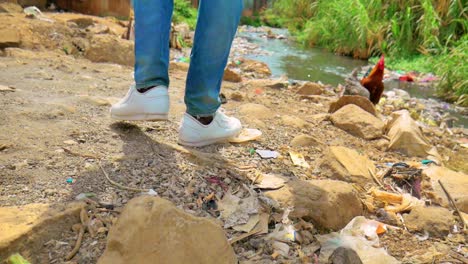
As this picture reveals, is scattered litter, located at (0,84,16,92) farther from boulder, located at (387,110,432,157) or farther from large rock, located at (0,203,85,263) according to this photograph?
boulder, located at (387,110,432,157)

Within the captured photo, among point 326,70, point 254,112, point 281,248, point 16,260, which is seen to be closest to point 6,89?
point 254,112

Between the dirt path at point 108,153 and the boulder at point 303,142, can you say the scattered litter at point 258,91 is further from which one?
the boulder at point 303,142

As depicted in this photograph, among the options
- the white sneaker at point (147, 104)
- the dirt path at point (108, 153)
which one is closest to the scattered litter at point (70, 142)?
the dirt path at point (108, 153)

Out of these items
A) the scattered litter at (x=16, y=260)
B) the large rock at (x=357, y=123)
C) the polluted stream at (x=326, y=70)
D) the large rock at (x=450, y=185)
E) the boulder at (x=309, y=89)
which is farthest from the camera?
the polluted stream at (x=326, y=70)

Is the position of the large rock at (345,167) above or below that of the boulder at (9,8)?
above

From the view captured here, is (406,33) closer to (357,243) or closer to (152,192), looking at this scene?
(357,243)

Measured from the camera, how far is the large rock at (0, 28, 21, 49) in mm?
3626

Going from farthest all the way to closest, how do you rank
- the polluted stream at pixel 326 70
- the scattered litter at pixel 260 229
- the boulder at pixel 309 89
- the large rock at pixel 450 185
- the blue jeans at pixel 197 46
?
the polluted stream at pixel 326 70, the boulder at pixel 309 89, the large rock at pixel 450 185, the blue jeans at pixel 197 46, the scattered litter at pixel 260 229

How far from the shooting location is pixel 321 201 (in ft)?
4.74

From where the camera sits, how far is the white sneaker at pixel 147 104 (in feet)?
5.20

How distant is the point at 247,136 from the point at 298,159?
239mm

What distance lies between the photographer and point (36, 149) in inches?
58.9

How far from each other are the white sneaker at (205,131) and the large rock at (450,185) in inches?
34.9

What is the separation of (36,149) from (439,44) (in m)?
6.09
